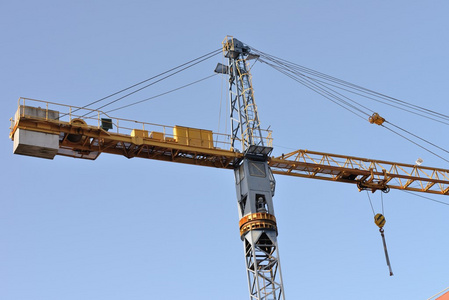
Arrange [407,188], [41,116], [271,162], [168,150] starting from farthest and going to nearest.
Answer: [407,188] < [271,162] < [168,150] < [41,116]

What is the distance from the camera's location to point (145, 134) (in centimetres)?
5144

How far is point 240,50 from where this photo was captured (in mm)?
58938

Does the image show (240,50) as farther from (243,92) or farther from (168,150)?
(168,150)

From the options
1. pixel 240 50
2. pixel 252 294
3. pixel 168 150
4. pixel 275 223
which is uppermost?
pixel 240 50

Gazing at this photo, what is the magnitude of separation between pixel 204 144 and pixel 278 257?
8947 millimetres

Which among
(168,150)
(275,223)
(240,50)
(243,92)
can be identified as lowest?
(275,223)

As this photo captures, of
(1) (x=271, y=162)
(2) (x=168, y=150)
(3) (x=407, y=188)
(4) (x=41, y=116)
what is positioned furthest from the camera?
(3) (x=407, y=188)

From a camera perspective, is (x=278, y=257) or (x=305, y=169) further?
(x=305, y=169)

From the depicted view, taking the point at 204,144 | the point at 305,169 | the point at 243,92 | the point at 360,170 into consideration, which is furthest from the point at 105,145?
the point at 360,170

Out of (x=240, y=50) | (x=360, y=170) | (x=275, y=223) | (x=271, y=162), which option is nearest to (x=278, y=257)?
(x=275, y=223)

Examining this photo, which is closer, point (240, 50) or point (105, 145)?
point (105, 145)

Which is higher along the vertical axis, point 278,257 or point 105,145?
point 105,145

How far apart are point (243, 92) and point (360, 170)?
10.8 m

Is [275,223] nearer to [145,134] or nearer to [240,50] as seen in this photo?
[145,134]
